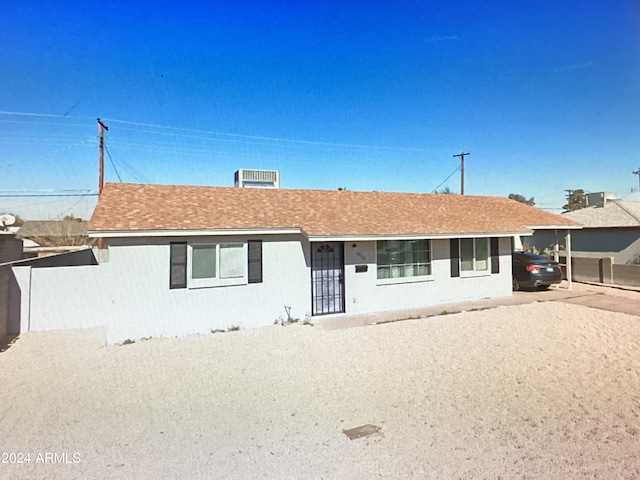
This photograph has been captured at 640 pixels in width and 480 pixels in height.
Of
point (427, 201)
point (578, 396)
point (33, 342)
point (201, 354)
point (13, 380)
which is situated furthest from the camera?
point (427, 201)

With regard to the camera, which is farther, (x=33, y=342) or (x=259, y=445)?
(x=33, y=342)

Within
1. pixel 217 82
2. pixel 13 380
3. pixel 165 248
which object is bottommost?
pixel 13 380

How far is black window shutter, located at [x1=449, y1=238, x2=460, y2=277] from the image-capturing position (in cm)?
1260

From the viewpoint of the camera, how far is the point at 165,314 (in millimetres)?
9062

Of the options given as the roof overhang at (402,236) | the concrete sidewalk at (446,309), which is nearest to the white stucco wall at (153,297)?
the roof overhang at (402,236)

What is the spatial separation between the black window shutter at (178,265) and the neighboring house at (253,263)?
0.9 inches

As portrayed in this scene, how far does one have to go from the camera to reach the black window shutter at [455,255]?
12.6 m

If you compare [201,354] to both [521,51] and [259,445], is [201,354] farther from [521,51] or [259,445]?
[521,51]

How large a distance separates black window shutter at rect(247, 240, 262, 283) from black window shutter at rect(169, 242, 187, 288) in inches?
64.1

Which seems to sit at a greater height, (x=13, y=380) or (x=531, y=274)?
(x=531, y=274)

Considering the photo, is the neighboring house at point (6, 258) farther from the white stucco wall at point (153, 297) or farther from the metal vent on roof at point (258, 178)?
the metal vent on roof at point (258, 178)

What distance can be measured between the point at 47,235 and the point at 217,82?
1176 inches

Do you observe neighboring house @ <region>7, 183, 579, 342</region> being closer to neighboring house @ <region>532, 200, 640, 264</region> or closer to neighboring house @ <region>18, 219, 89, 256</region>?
neighboring house @ <region>532, 200, 640, 264</region>

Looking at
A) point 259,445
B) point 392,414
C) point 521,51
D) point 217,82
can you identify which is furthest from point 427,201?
point 259,445
